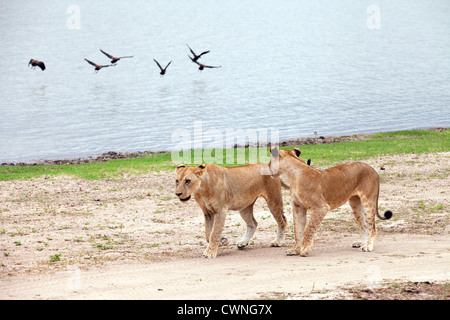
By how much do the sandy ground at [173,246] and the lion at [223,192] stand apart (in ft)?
1.28

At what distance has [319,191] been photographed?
10.3m

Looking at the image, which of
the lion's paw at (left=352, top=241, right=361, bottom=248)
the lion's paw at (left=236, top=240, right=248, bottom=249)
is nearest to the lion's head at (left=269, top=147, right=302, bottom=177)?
the lion's paw at (left=236, top=240, right=248, bottom=249)

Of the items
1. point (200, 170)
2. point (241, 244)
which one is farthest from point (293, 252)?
point (200, 170)

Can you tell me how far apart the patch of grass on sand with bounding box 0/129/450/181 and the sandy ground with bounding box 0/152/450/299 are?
116 centimetres

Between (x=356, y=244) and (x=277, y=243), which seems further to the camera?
(x=277, y=243)

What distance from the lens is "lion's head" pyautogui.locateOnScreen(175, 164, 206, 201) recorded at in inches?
401

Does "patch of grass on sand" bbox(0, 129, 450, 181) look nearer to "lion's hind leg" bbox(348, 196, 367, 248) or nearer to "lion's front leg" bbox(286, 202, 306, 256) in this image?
"lion's hind leg" bbox(348, 196, 367, 248)

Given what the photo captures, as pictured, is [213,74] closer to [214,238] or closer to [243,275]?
[214,238]

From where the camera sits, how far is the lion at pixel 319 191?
10.3 metres

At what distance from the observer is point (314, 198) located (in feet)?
33.7

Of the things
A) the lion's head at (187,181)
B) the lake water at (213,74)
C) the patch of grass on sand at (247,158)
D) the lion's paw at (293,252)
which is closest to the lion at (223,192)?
the lion's head at (187,181)

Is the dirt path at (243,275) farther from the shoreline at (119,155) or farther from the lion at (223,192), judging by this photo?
the shoreline at (119,155)

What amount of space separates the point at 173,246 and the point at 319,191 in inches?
120
